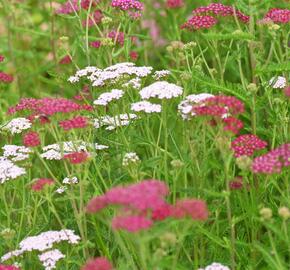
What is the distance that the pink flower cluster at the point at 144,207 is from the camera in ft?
10.6

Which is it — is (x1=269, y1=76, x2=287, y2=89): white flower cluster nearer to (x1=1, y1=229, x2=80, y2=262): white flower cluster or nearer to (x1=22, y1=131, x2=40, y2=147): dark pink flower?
(x1=22, y1=131, x2=40, y2=147): dark pink flower

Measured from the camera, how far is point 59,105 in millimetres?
4262

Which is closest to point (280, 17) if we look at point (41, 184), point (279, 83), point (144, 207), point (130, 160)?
point (279, 83)

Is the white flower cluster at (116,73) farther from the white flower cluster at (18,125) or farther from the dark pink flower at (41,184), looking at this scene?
the dark pink flower at (41,184)

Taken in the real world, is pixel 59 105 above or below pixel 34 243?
above

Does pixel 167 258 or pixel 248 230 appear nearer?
pixel 167 258

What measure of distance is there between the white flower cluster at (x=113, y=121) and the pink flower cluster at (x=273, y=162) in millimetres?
1162

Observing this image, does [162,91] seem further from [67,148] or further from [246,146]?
[67,148]

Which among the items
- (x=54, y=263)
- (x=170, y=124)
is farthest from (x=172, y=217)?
(x=170, y=124)

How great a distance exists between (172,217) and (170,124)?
1.87m

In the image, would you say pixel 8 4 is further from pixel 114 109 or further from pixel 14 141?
pixel 114 109

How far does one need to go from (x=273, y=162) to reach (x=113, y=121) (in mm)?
1474

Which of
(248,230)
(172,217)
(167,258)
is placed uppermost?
(172,217)

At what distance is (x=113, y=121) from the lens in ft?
17.0
